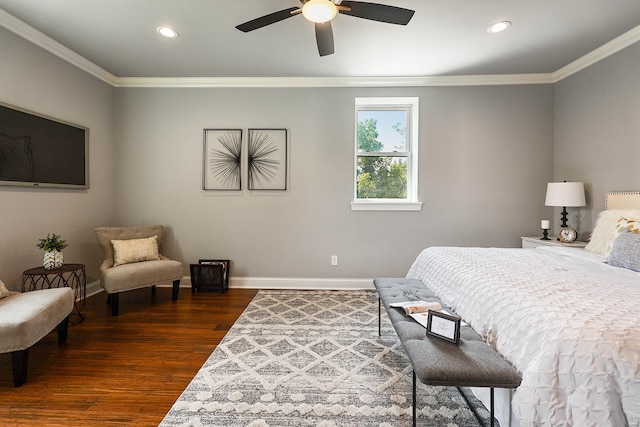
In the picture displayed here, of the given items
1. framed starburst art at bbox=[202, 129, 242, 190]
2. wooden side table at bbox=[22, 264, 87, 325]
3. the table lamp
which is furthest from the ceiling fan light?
the table lamp

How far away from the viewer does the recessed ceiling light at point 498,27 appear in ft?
7.87

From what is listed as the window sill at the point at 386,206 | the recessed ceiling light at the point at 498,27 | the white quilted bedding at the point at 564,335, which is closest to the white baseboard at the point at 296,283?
the window sill at the point at 386,206

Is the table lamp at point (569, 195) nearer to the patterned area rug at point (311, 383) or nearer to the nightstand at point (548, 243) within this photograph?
the nightstand at point (548, 243)

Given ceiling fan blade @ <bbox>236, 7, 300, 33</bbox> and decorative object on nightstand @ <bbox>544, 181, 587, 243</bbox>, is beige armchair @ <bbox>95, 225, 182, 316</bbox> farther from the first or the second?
decorative object on nightstand @ <bbox>544, 181, 587, 243</bbox>

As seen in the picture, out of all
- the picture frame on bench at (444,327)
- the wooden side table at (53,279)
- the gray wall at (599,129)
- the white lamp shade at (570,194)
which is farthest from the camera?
the white lamp shade at (570,194)

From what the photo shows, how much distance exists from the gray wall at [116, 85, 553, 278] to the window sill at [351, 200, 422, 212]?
8 cm

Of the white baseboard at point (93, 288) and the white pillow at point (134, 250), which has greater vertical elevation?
the white pillow at point (134, 250)

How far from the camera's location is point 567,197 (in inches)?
114

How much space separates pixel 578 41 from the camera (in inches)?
106

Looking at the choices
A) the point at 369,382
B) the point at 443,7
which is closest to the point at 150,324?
the point at 369,382

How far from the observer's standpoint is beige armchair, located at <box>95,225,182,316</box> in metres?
2.77

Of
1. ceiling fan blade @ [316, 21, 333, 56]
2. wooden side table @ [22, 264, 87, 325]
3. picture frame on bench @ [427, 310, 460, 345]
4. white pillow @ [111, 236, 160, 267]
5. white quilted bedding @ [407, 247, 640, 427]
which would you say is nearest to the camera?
white quilted bedding @ [407, 247, 640, 427]

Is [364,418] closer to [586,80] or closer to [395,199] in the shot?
[395,199]

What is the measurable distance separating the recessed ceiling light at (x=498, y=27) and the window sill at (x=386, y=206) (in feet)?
6.09
